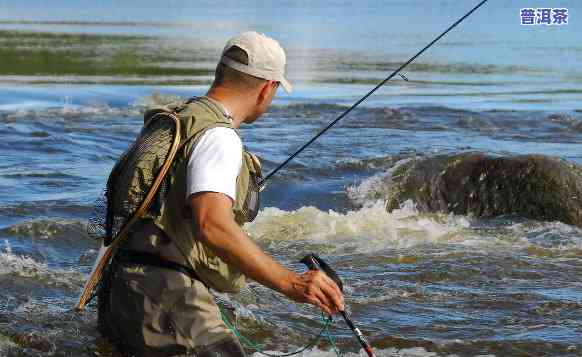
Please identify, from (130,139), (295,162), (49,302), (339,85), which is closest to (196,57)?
(339,85)

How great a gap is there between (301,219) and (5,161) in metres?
4.11

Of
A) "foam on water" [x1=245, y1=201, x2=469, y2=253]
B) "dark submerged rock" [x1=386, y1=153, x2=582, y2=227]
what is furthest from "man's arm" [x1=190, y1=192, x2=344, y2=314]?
"dark submerged rock" [x1=386, y1=153, x2=582, y2=227]

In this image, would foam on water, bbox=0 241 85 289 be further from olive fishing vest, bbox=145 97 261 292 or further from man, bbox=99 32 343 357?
olive fishing vest, bbox=145 97 261 292

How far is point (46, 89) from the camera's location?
18.8 meters

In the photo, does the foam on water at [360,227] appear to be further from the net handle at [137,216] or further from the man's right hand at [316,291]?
the man's right hand at [316,291]

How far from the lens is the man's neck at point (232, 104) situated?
4.22 meters

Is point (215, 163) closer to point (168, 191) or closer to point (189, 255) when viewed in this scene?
point (168, 191)

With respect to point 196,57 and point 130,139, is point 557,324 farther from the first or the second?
point 196,57

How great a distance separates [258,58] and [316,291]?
894mm

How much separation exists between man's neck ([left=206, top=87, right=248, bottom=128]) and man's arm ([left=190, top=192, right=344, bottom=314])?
1.57 ft

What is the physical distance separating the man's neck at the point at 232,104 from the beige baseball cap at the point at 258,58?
4.2 inches

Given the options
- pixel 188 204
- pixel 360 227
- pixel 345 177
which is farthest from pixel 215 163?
pixel 345 177

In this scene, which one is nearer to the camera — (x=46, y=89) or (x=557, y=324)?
(x=557, y=324)

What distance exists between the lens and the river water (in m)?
6.41
